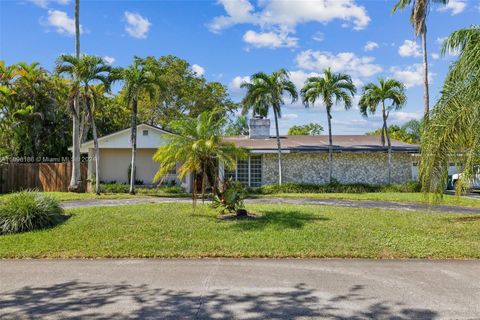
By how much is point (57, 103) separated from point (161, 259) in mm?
23063

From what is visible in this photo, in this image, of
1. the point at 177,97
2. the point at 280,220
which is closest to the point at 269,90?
the point at 280,220

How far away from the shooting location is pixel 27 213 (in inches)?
403

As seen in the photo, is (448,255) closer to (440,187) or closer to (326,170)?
(440,187)

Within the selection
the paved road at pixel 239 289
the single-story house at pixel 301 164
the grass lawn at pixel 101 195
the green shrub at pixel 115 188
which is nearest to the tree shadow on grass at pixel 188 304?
the paved road at pixel 239 289

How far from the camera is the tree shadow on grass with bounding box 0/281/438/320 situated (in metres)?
4.70

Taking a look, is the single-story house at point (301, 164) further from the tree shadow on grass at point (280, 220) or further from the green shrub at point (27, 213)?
the green shrub at point (27, 213)

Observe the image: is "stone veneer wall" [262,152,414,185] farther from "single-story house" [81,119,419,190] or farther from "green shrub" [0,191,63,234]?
"green shrub" [0,191,63,234]

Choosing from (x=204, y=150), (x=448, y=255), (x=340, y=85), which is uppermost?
(x=340, y=85)

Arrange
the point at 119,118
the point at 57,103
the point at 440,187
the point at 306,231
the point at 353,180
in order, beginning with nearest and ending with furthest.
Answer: the point at 306,231, the point at 440,187, the point at 353,180, the point at 57,103, the point at 119,118

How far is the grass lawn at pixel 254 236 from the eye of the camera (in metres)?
8.09

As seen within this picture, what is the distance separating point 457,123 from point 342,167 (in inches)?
502

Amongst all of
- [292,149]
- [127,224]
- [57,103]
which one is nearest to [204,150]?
[127,224]

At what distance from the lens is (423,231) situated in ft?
32.7

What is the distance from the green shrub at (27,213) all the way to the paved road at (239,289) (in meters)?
2.59
